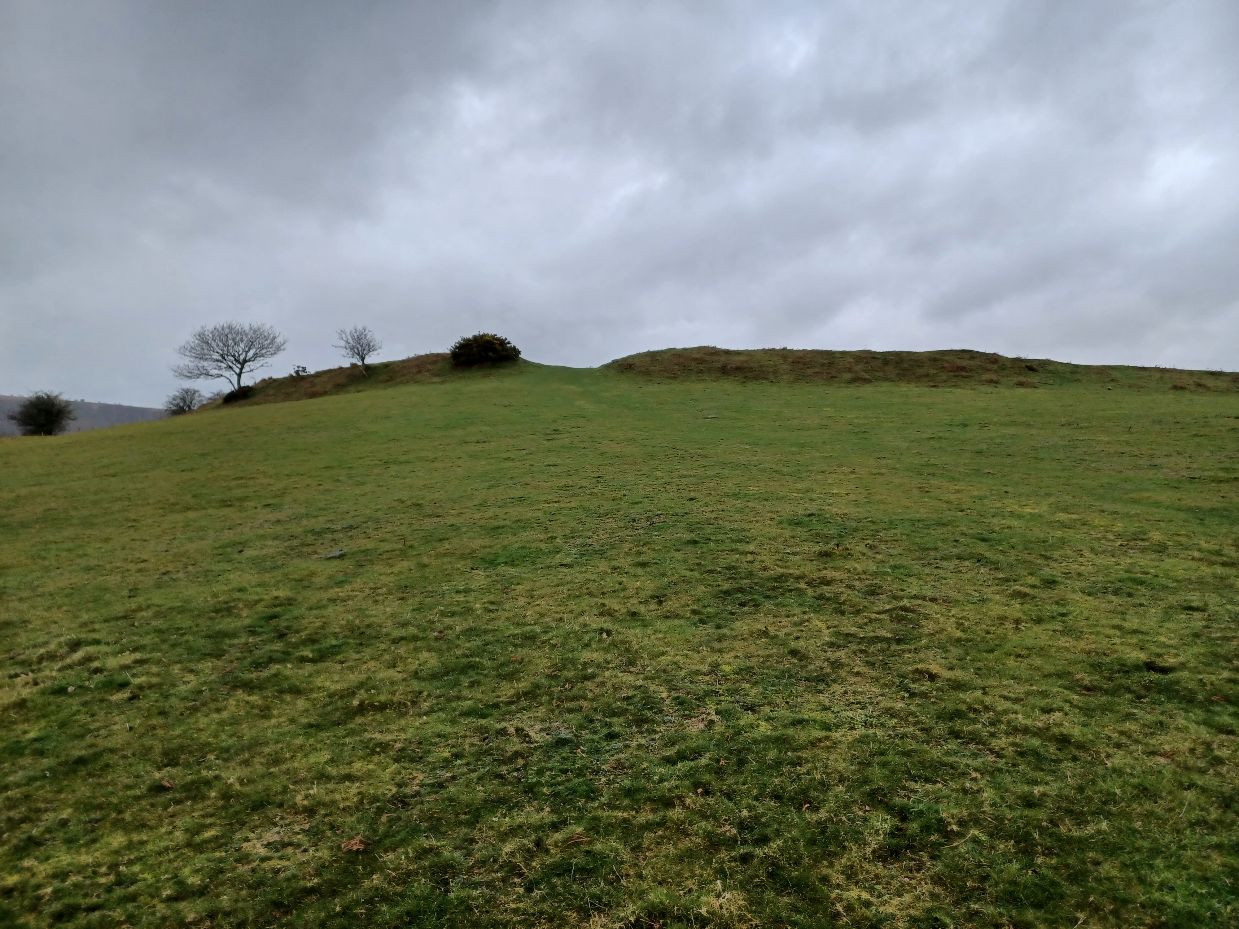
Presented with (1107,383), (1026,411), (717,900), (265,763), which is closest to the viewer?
(717,900)

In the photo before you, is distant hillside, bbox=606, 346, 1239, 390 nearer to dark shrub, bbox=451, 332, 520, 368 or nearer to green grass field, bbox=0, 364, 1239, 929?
dark shrub, bbox=451, 332, 520, 368

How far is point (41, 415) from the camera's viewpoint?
55.9 metres

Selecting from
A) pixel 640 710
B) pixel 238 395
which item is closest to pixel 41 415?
pixel 238 395

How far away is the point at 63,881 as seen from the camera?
15.5 ft

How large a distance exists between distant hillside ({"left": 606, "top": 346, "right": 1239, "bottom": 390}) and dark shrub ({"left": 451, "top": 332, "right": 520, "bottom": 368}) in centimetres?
854

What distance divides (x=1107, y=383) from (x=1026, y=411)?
41.6ft

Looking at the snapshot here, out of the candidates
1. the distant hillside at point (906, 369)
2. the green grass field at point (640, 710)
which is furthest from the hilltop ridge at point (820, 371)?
the green grass field at point (640, 710)

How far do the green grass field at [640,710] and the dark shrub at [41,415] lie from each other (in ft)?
180

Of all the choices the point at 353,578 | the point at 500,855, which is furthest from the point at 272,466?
the point at 500,855

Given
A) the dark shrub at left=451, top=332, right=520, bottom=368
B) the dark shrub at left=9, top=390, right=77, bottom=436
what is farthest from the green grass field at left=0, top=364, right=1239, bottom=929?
the dark shrub at left=9, top=390, right=77, bottom=436

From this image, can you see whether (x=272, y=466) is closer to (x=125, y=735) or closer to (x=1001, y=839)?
(x=125, y=735)

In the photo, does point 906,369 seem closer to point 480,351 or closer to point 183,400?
point 480,351

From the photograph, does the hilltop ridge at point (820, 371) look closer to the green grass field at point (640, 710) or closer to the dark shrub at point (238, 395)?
the dark shrub at point (238, 395)

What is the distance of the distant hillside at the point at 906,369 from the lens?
3422cm
